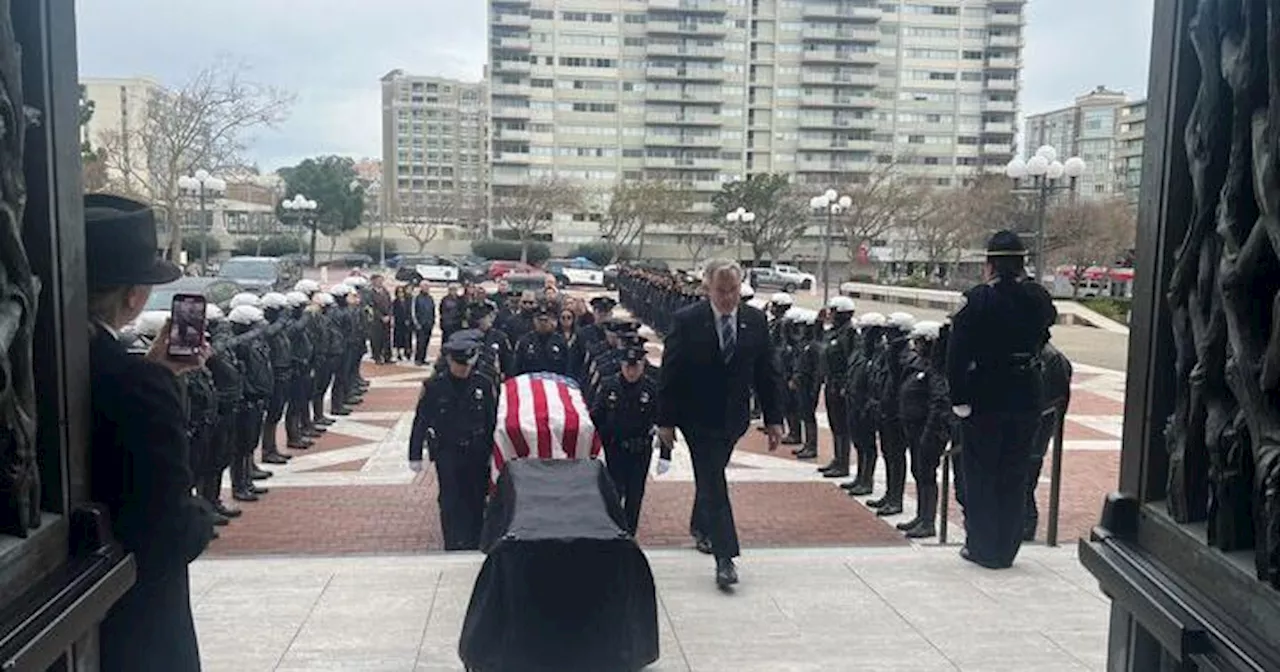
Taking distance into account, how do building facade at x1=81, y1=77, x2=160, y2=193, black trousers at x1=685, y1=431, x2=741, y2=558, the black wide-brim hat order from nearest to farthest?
the black wide-brim hat < black trousers at x1=685, y1=431, x2=741, y2=558 < building facade at x1=81, y1=77, x2=160, y2=193

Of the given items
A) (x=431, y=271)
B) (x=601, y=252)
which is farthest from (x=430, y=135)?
(x=431, y=271)

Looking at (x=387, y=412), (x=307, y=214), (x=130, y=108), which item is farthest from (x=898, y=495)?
(x=130, y=108)

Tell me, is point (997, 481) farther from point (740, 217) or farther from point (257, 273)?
point (740, 217)

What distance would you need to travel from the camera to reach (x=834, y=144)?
9350 cm

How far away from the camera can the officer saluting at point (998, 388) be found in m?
6.03

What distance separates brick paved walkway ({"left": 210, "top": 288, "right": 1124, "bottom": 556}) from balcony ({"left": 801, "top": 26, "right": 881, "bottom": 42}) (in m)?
86.2

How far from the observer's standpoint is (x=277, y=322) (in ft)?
36.9

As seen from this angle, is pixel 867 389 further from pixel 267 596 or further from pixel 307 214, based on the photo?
pixel 307 214

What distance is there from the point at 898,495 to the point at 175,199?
3507cm

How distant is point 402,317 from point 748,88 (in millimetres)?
77102

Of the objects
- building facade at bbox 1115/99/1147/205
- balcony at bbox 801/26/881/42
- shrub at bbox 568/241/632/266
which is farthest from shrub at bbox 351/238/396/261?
building facade at bbox 1115/99/1147/205

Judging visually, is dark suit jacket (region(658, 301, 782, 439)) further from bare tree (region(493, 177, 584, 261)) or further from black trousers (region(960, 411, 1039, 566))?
bare tree (region(493, 177, 584, 261))

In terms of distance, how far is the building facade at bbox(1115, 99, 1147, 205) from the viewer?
62825 mm

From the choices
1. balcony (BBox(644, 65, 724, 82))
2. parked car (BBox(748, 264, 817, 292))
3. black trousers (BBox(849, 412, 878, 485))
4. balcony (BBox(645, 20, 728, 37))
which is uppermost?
balcony (BBox(645, 20, 728, 37))
